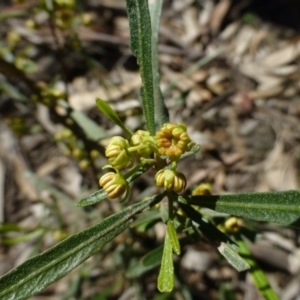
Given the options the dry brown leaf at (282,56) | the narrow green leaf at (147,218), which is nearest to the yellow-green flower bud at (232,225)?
the narrow green leaf at (147,218)

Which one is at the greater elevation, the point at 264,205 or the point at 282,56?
the point at 264,205

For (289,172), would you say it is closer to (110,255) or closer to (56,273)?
(110,255)

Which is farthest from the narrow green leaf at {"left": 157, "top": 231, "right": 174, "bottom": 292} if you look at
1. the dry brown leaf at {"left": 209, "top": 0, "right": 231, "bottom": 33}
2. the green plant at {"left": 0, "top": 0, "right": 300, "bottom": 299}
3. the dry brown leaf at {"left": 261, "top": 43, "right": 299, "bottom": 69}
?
the dry brown leaf at {"left": 209, "top": 0, "right": 231, "bottom": 33}

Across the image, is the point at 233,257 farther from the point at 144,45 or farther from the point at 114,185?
the point at 144,45

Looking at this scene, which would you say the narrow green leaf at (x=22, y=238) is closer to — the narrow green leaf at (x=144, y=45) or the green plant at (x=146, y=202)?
the green plant at (x=146, y=202)

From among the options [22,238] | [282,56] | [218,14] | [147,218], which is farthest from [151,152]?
[218,14]

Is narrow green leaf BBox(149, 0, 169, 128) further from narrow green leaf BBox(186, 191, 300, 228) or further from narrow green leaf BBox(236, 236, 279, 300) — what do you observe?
narrow green leaf BBox(236, 236, 279, 300)

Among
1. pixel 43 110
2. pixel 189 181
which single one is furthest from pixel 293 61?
pixel 43 110
